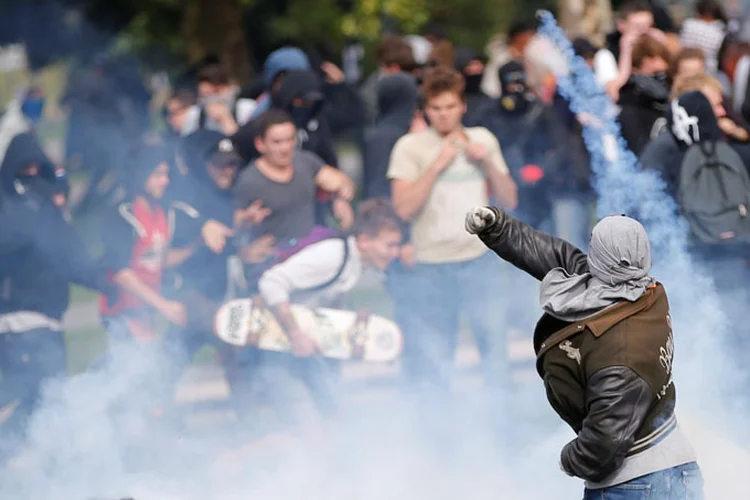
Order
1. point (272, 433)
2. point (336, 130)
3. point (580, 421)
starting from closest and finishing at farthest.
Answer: point (580, 421)
point (272, 433)
point (336, 130)

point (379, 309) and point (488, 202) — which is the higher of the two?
point (488, 202)

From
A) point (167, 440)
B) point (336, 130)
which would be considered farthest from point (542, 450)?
point (336, 130)

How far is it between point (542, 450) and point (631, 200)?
4.78ft

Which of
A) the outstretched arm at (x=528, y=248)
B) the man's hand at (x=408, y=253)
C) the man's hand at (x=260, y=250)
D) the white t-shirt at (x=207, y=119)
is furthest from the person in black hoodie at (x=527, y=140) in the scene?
the outstretched arm at (x=528, y=248)

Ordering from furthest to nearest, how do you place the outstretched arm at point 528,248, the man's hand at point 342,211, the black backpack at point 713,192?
the man's hand at point 342,211 < the black backpack at point 713,192 < the outstretched arm at point 528,248

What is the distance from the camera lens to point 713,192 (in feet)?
21.2

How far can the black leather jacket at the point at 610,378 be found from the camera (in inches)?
141

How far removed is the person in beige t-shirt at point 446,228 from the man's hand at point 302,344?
1.94 ft

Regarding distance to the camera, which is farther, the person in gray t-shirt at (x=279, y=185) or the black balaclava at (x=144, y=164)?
the black balaclava at (x=144, y=164)

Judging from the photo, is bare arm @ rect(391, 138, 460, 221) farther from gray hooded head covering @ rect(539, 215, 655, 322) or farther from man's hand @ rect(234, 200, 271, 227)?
gray hooded head covering @ rect(539, 215, 655, 322)

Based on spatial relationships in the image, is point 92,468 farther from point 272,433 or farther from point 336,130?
point 336,130

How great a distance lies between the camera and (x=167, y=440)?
20.0ft

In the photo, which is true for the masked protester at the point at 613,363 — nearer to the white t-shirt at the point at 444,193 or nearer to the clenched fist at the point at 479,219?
the clenched fist at the point at 479,219

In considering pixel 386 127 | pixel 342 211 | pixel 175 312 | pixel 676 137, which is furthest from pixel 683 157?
pixel 175 312
